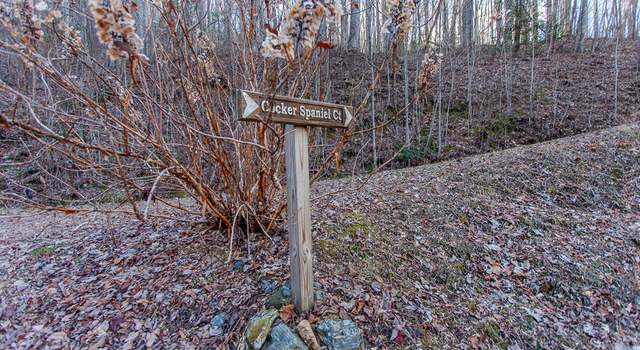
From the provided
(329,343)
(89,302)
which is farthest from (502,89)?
(89,302)

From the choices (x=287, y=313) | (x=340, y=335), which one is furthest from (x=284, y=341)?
(x=340, y=335)

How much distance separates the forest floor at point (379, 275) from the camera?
2414 millimetres

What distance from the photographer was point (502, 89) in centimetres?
1094

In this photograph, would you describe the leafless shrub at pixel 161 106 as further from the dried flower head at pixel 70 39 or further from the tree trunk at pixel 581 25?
the tree trunk at pixel 581 25

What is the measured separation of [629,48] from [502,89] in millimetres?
8380

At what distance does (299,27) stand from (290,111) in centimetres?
62

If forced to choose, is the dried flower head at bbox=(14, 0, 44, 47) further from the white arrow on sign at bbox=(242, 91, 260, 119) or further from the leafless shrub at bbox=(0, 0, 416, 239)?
the white arrow on sign at bbox=(242, 91, 260, 119)

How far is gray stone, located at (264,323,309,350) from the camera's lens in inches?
82.8

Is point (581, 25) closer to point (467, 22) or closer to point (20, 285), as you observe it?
point (467, 22)

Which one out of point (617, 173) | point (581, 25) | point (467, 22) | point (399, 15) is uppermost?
point (581, 25)

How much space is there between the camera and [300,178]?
2.18 metres

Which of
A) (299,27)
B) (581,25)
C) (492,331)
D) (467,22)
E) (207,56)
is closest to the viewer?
(299,27)

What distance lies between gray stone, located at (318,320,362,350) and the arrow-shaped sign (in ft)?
4.50

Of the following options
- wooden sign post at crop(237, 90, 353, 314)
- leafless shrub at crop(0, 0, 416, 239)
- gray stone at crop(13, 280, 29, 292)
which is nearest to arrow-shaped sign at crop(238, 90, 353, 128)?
wooden sign post at crop(237, 90, 353, 314)
